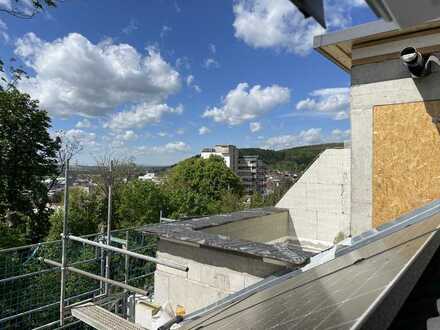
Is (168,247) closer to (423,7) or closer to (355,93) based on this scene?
(355,93)

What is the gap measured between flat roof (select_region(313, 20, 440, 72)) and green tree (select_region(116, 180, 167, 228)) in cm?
1619

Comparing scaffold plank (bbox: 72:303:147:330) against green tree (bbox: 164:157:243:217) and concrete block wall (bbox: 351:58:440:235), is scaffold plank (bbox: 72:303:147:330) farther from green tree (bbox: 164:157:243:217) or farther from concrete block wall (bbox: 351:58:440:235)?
green tree (bbox: 164:157:243:217)

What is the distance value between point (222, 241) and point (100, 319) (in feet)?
5.33

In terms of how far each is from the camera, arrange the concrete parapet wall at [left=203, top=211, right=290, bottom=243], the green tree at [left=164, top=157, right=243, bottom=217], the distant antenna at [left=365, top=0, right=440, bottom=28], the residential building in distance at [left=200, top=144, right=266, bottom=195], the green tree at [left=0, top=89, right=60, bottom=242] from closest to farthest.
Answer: the distant antenna at [left=365, top=0, right=440, bottom=28], the concrete parapet wall at [left=203, top=211, right=290, bottom=243], the green tree at [left=0, top=89, right=60, bottom=242], the green tree at [left=164, top=157, right=243, bottom=217], the residential building in distance at [left=200, top=144, right=266, bottom=195]

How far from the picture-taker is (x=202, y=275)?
4.30 meters

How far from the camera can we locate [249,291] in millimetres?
2732

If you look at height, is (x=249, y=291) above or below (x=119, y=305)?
above

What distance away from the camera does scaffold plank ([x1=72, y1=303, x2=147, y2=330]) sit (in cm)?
347

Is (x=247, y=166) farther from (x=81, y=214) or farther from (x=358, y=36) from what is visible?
(x=358, y=36)

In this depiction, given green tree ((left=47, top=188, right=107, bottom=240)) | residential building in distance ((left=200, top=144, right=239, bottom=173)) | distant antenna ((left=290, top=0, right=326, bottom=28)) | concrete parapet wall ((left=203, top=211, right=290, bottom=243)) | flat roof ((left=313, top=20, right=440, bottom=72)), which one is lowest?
green tree ((left=47, top=188, right=107, bottom=240))

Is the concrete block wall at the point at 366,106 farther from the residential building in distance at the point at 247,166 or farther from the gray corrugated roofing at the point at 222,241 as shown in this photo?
the residential building in distance at the point at 247,166

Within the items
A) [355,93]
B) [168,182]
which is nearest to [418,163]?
[355,93]

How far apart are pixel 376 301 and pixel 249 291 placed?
1.88 metres

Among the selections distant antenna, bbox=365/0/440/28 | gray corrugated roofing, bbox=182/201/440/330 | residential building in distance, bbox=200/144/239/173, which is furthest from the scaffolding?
residential building in distance, bbox=200/144/239/173
